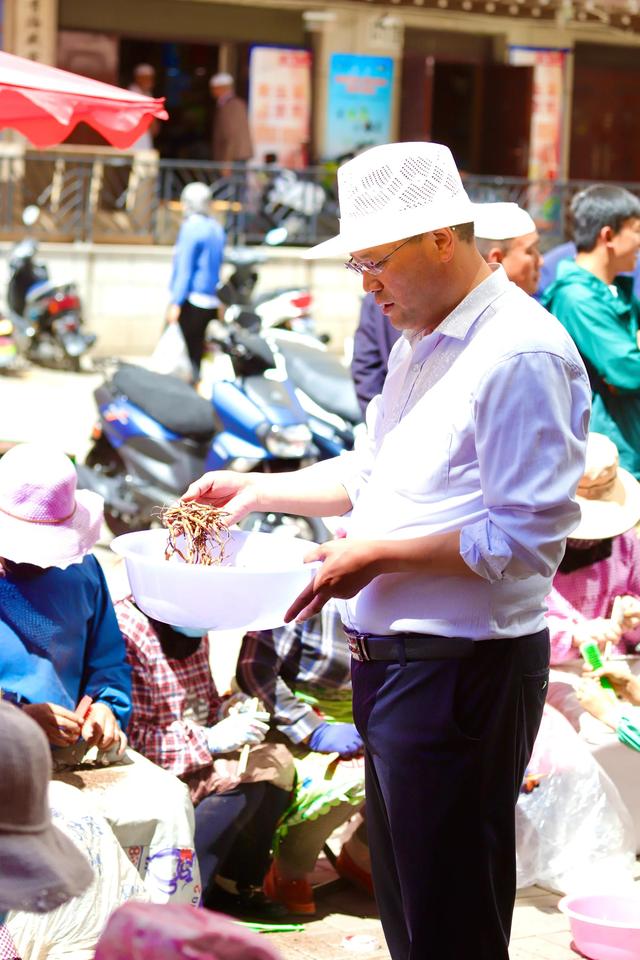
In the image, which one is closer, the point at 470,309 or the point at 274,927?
the point at 470,309

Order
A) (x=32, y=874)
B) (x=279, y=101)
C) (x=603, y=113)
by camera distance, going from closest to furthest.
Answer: (x=32, y=874) < (x=279, y=101) < (x=603, y=113)

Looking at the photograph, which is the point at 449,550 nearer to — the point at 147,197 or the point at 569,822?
the point at 569,822

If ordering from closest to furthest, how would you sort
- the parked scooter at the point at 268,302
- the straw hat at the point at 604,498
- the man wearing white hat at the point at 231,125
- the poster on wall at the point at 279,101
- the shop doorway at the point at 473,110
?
the straw hat at the point at 604,498
the parked scooter at the point at 268,302
the man wearing white hat at the point at 231,125
the poster on wall at the point at 279,101
the shop doorway at the point at 473,110

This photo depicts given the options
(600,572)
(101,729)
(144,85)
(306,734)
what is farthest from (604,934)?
(144,85)

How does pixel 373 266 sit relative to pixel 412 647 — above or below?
above

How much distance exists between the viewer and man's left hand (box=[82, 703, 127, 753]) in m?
3.58

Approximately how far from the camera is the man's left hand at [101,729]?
11.7 ft

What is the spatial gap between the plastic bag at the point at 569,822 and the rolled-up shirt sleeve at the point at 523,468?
1.97 meters

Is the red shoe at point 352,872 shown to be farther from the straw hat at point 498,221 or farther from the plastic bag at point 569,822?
the straw hat at point 498,221

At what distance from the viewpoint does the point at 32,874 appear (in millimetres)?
1933

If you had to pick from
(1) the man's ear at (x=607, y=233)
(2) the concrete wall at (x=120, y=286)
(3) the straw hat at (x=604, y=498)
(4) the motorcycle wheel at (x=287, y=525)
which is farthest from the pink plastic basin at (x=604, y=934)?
(2) the concrete wall at (x=120, y=286)

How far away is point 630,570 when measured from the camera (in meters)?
4.82

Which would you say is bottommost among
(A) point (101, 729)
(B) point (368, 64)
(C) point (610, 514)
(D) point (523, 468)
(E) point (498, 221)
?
(A) point (101, 729)

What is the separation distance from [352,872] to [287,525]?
3340mm
